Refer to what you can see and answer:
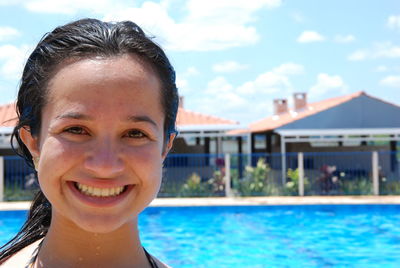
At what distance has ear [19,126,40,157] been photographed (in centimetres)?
145

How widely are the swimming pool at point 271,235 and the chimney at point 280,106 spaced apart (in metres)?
15.9

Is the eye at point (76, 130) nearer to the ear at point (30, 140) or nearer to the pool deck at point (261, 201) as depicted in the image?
the ear at point (30, 140)

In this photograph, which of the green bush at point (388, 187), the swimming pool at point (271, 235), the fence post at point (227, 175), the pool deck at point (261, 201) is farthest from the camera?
the green bush at point (388, 187)

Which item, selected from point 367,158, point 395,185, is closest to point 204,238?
point 395,185

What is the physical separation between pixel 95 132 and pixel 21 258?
0.50 meters

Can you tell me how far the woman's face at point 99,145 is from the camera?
1281 mm

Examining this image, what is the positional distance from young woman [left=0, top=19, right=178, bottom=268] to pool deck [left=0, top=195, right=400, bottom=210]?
1378cm

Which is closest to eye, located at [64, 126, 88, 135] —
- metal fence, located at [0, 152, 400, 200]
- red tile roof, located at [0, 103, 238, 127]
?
metal fence, located at [0, 152, 400, 200]

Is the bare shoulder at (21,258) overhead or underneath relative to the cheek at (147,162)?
underneath

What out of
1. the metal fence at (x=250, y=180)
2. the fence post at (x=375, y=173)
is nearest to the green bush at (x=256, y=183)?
the metal fence at (x=250, y=180)

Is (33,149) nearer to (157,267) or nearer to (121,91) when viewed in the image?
(121,91)

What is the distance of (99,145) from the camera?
129 centimetres

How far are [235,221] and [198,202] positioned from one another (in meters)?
2.36

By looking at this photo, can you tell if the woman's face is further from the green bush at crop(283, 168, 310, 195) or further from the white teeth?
the green bush at crop(283, 168, 310, 195)
